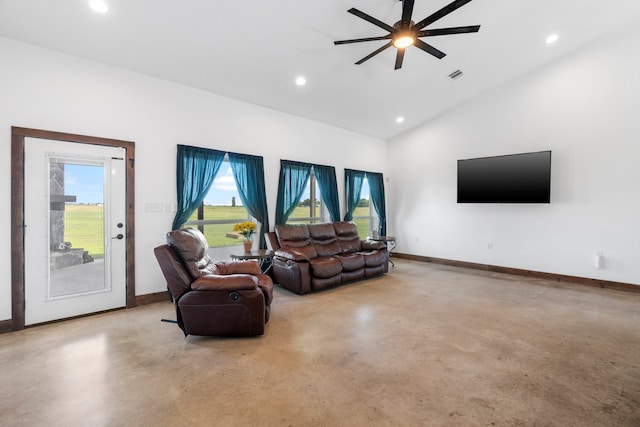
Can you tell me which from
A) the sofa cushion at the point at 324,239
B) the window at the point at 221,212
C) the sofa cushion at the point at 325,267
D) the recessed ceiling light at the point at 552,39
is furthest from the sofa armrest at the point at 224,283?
the recessed ceiling light at the point at 552,39

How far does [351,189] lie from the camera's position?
6.63 m

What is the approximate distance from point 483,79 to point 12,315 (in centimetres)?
770

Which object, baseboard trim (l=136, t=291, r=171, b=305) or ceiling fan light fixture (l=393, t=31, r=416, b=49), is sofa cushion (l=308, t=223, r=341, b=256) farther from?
ceiling fan light fixture (l=393, t=31, r=416, b=49)

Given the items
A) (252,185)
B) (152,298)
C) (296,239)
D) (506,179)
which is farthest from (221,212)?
(506,179)

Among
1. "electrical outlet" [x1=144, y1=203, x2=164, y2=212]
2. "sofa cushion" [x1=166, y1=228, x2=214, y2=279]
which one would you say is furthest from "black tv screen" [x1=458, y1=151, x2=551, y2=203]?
"electrical outlet" [x1=144, y1=203, x2=164, y2=212]

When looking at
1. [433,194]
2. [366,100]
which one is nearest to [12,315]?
[366,100]

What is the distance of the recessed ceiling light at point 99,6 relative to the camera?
2758 millimetres

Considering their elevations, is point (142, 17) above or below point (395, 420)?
above

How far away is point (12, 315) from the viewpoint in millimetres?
3039

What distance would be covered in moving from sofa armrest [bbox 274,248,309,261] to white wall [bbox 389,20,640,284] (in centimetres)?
382

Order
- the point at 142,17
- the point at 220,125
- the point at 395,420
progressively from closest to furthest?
the point at 395,420 → the point at 142,17 → the point at 220,125

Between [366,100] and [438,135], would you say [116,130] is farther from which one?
[438,135]

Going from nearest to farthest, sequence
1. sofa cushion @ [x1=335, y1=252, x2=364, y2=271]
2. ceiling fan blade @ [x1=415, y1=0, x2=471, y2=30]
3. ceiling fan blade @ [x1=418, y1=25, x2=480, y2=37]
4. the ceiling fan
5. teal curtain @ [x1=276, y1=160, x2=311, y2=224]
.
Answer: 1. ceiling fan blade @ [x1=415, y1=0, x2=471, y2=30]
2. the ceiling fan
3. ceiling fan blade @ [x1=418, y1=25, x2=480, y2=37]
4. sofa cushion @ [x1=335, y1=252, x2=364, y2=271]
5. teal curtain @ [x1=276, y1=160, x2=311, y2=224]

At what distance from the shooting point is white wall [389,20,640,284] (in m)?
4.45
